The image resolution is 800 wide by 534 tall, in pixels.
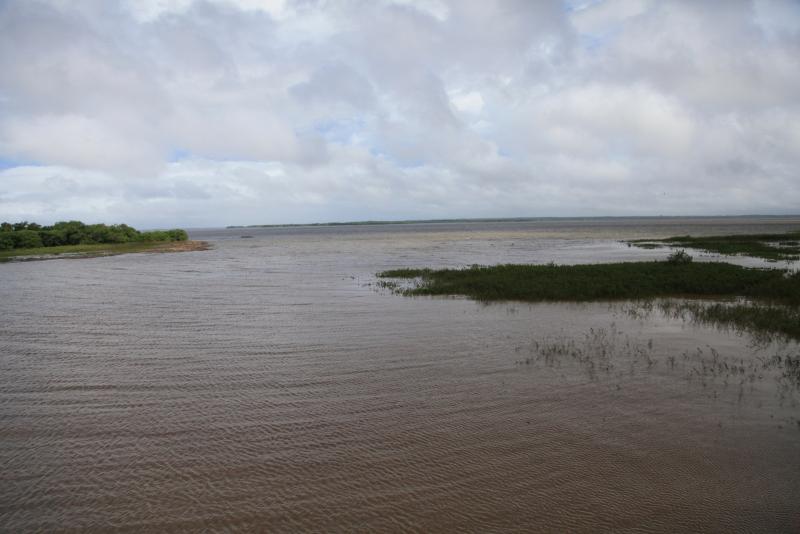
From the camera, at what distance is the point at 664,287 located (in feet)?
88.4

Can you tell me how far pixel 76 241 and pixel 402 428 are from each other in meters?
96.1

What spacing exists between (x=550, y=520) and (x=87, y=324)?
21.6m

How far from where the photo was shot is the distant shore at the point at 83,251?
6619cm

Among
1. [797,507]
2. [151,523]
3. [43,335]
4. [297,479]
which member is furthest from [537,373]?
[43,335]

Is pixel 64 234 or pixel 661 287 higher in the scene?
pixel 64 234

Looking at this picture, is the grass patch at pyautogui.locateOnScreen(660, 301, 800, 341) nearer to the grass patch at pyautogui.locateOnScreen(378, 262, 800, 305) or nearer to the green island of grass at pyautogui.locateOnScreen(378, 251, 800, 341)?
the green island of grass at pyautogui.locateOnScreen(378, 251, 800, 341)

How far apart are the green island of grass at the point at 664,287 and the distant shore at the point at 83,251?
2303 inches

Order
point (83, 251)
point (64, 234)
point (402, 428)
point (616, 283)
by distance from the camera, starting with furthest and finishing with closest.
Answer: point (64, 234) < point (83, 251) < point (616, 283) < point (402, 428)

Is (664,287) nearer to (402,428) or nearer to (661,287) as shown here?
(661,287)

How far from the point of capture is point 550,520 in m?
6.72

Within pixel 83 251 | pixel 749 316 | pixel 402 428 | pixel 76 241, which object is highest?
pixel 76 241

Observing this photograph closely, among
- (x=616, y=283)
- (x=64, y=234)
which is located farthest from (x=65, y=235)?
(x=616, y=283)

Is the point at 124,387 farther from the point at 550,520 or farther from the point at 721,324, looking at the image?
the point at 721,324

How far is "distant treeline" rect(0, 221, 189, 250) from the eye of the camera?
77.7 m
